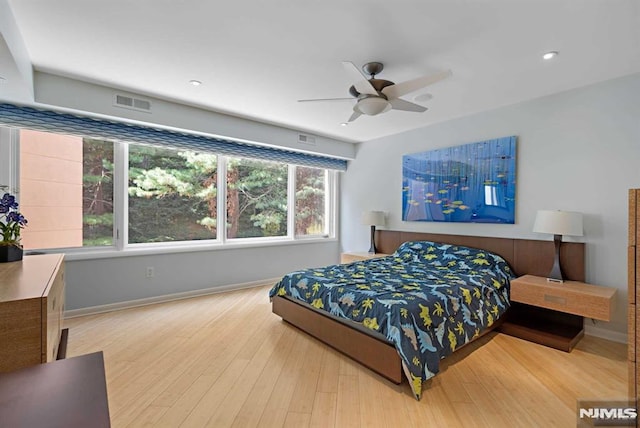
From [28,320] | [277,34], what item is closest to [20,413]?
[28,320]

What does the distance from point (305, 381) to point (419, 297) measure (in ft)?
3.45

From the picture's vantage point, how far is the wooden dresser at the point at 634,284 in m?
1.57

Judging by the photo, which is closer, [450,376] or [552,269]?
[450,376]

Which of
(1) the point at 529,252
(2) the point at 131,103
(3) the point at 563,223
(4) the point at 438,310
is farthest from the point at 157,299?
(3) the point at 563,223

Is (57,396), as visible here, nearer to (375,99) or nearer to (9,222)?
(9,222)

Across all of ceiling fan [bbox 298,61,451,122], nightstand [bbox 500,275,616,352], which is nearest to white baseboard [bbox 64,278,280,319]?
ceiling fan [bbox 298,61,451,122]

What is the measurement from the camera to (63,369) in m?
0.95

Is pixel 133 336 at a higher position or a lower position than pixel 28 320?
lower

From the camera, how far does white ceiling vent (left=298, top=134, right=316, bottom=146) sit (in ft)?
15.3

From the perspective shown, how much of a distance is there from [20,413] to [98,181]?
339cm

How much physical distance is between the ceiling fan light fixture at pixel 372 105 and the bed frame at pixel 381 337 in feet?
5.96

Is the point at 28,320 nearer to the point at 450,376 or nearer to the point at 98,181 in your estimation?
the point at 450,376

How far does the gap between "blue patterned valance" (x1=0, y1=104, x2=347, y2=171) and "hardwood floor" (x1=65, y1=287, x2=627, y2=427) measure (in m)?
2.03

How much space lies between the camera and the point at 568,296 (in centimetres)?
255
